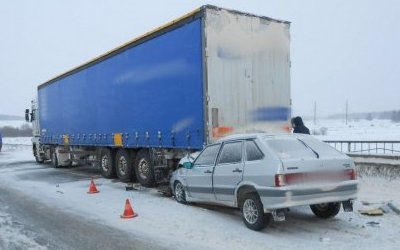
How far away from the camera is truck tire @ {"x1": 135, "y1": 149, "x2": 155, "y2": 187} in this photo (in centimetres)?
1272

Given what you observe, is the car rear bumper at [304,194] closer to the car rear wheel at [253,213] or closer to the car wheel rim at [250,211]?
the car rear wheel at [253,213]

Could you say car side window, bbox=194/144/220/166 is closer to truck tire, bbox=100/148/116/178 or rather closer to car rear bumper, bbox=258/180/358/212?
car rear bumper, bbox=258/180/358/212

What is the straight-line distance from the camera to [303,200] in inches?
268

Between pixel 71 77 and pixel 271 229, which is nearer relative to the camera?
pixel 271 229

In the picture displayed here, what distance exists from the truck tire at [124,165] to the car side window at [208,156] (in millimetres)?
5272

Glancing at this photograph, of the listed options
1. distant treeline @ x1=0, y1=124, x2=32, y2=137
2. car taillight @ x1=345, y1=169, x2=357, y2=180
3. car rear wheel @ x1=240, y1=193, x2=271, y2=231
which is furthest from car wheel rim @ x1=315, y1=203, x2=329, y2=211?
distant treeline @ x1=0, y1=124, x2=32, y2=137

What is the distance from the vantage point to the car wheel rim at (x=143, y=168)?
1297cm

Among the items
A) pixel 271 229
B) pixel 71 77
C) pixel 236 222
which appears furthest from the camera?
pixel 71 77

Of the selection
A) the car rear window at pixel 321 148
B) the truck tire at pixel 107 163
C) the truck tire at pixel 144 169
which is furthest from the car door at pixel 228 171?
the truck tire at pixel 107 163

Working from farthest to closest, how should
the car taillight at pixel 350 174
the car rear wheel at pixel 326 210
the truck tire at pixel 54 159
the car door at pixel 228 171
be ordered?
the truck tire at pixel 54 159
the car rear wheel at pixel 326 210
the car door at pixel 228 171
the car taillight at pixel 350 174

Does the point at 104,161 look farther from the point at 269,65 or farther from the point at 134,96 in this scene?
the point at 269,65

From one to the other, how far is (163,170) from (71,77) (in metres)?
8.20

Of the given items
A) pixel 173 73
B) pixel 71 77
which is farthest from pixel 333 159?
pixel 71 77

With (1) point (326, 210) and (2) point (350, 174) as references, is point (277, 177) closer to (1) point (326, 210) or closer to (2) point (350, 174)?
(2) point (350, 174)
